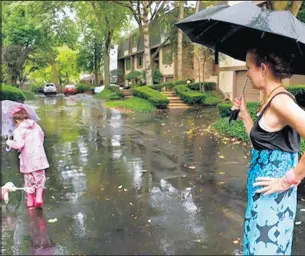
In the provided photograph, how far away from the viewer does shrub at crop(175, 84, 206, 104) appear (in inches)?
786

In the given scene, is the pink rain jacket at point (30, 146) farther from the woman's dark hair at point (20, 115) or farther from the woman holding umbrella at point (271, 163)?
the woman holding umbrella at point (271, 163)

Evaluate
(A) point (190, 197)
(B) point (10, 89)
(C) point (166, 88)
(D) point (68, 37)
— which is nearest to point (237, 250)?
(A) point (190, 197)

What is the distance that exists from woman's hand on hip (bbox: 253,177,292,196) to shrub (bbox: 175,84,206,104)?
18.1 meters

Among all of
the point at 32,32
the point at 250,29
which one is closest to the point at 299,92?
the point at 250,29

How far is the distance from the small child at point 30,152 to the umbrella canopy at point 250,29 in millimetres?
2775

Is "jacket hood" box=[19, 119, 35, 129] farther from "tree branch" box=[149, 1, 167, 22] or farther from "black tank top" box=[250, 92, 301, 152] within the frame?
"tree branch" box=[149, 1, 167, 22]

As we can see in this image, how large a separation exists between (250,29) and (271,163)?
790 mm

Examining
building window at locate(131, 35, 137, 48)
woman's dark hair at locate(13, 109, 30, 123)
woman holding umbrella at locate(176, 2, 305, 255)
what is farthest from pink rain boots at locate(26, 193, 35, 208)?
building window at locate(131, 35, 137, 48)

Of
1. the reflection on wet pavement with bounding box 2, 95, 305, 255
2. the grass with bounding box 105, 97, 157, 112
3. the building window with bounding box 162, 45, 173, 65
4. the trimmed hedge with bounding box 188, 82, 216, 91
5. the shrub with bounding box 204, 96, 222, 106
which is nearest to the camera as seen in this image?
the reflection on wet pavement with bounding box 2, 95, 305, 255

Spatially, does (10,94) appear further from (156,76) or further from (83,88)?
(83,88)

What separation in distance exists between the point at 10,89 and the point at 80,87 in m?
20.6

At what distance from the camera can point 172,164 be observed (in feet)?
23.1

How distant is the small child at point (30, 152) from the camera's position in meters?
4.59

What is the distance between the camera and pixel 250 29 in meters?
2.12
